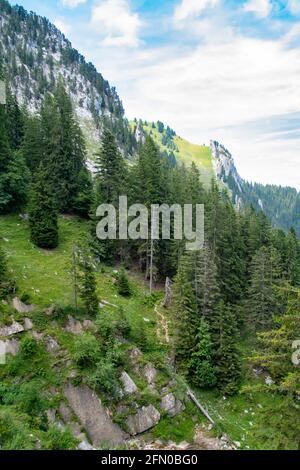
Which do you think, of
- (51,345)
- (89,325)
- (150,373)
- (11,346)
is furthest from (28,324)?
(150,373)

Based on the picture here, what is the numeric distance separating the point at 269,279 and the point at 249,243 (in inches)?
625

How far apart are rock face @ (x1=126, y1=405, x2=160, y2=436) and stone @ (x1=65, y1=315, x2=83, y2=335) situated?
802 cm

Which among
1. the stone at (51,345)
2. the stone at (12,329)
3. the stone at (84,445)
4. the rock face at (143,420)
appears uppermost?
the stone at (12,329)

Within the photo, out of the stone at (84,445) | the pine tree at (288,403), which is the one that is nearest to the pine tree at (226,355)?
the stone at (84,445)

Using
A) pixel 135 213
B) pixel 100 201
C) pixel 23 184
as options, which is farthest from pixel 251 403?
pixel 23 184

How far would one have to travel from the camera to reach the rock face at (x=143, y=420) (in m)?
25.8

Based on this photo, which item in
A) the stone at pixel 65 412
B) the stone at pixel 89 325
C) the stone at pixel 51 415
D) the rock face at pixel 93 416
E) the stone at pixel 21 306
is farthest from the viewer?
the stone at pixel 89 325

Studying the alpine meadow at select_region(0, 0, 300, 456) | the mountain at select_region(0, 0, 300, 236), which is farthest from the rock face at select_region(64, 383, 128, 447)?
the mountain at select_region(0, 0, 300, 236)

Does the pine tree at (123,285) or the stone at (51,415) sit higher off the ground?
the pine tree at (123,285)

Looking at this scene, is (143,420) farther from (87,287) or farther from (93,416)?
(87,287)

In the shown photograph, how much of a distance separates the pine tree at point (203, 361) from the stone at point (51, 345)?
1219cm

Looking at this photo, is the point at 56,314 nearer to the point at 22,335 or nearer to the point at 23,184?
the point at 22,335

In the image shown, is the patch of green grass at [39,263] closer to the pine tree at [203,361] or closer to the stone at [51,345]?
the stone at [51,345]

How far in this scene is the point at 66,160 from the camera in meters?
52.6
